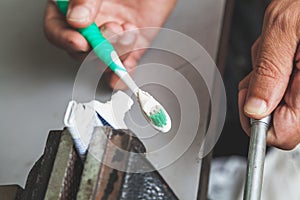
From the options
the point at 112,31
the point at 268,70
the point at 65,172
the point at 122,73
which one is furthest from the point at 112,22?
the point at 65,172

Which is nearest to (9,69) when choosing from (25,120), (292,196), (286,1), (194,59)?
(25,120)

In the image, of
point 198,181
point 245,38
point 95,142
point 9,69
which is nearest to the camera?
point 95,142

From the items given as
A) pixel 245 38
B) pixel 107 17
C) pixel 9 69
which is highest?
pixel 245 38

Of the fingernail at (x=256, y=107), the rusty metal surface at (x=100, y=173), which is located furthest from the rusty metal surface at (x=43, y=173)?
the fingernail at (x=256, y=107)

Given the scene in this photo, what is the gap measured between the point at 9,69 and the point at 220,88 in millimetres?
282

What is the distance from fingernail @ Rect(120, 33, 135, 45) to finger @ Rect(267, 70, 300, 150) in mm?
221

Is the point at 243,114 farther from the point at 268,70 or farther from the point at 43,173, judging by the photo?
the point at 43,173

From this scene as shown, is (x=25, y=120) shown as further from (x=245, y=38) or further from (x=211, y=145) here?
(x=245, y=38)

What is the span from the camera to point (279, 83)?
62 cm

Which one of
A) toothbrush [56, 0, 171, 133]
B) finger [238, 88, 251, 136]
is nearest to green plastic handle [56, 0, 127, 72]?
toothbrush [56, 0, 171, 133]

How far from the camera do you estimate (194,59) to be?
0.72 meters

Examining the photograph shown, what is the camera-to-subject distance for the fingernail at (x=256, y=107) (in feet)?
1.96

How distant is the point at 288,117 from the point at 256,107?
4 cm

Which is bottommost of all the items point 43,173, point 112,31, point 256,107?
point 43,173
